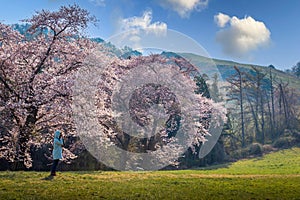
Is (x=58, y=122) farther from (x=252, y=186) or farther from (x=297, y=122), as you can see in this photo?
(x=297, y=122)

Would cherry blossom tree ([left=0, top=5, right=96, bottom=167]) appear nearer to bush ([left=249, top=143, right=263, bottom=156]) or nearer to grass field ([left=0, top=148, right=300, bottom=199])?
grass field ([left=0, top=148, right=300, bottom=199])

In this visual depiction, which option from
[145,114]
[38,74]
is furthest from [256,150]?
[38,74]

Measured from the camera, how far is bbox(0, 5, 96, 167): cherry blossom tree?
1616 centimetres

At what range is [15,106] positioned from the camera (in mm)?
15352

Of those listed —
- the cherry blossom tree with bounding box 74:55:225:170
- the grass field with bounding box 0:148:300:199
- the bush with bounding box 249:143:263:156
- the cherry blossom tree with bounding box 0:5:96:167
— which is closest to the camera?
the grass field with bounding box 0:148:300:199

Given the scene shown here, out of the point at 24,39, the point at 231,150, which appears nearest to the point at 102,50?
the point at 24,39

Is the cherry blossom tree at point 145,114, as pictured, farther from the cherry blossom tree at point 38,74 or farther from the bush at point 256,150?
the bush at point 256,150

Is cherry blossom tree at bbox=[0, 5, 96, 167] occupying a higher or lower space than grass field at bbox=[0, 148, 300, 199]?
higher

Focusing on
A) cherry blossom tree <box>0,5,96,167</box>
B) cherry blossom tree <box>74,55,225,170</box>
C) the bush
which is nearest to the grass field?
cherry blossom tree <box>0,5,96,167</box>

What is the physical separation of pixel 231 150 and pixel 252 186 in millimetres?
37847

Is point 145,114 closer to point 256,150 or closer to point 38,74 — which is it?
point 38,74

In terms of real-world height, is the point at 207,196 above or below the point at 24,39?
below

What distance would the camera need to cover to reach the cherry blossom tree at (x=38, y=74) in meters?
16.2

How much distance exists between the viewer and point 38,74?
56.1 feet
